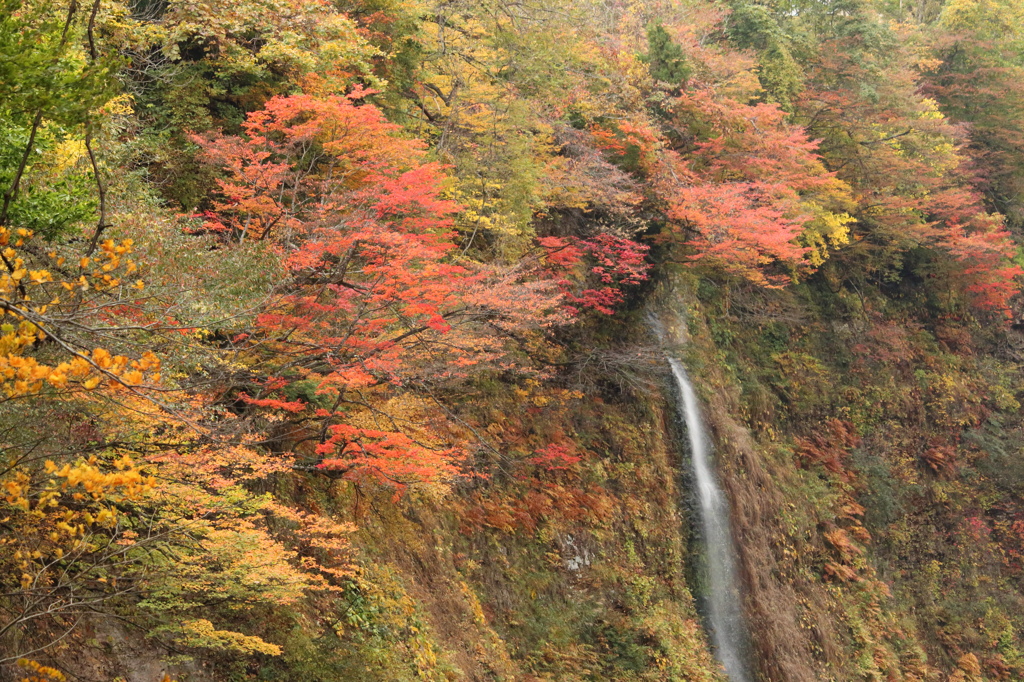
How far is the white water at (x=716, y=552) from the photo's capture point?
1480 cm

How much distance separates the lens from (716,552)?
1603 centimetres

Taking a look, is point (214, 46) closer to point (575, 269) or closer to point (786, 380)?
point (575, 269)

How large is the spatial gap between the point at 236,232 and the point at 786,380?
632 inches

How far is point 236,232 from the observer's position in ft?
32.7

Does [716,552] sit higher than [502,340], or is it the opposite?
[502,340]

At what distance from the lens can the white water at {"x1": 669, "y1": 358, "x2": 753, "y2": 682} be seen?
48.6ft

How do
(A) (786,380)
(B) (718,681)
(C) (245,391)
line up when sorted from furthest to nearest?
(A) (786,380), (B) (718,681), (C) (245,391)

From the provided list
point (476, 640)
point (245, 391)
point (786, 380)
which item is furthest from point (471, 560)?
point (786, 380)

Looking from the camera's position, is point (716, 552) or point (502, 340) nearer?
point (502, 340)

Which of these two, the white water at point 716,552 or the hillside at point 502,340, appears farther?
the white water at point 716,552

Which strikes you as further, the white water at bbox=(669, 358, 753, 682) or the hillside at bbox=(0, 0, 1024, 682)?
the white water at bbox=(669, 358, 753, 682)

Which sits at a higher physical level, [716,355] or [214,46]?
[214,46]

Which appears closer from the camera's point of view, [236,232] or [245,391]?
[245,391]

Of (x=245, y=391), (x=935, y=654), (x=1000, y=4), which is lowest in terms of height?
(x=935, y=654)
